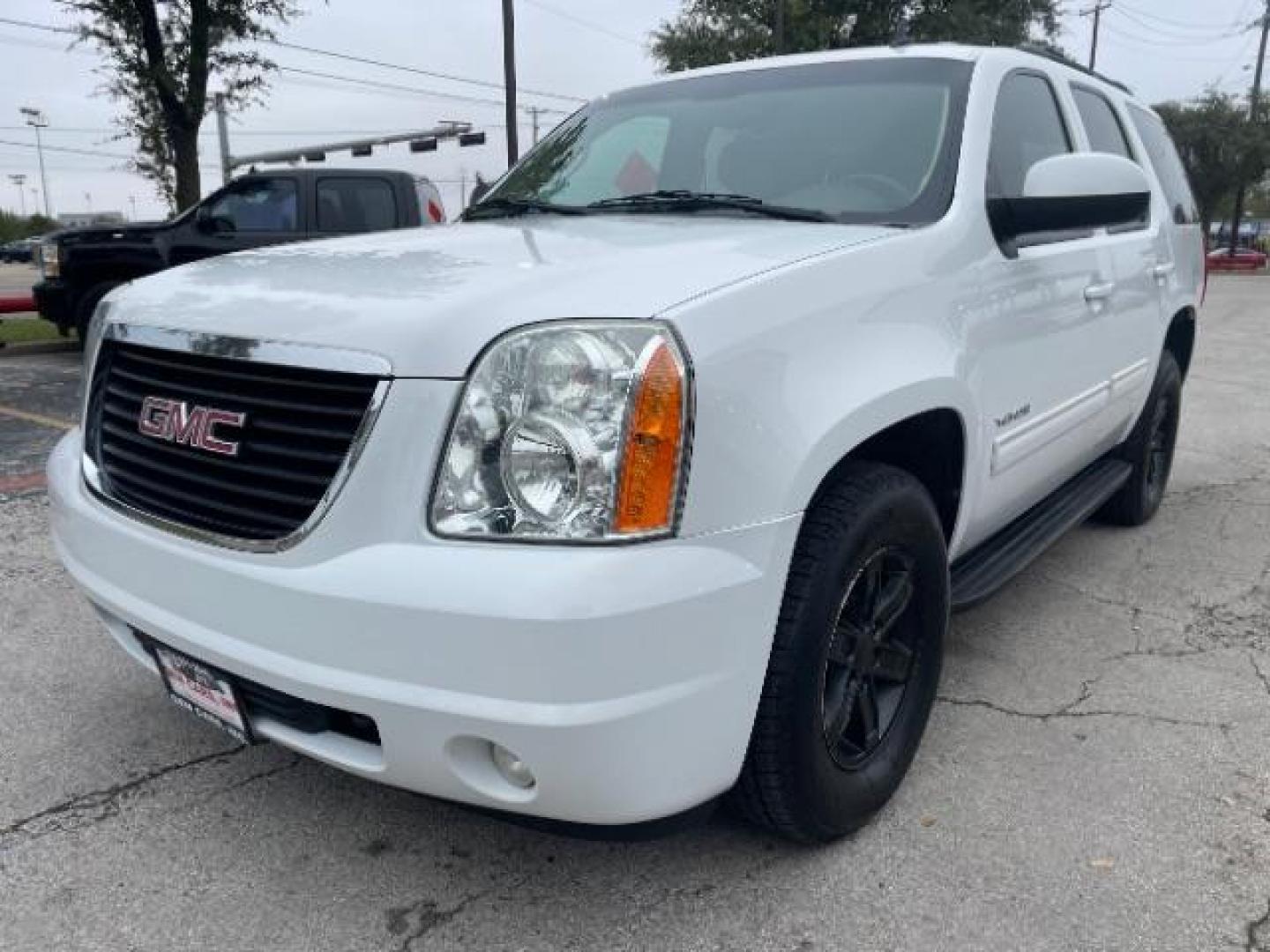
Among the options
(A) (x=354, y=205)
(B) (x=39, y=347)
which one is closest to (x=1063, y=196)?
(A) (x=354, y=205)

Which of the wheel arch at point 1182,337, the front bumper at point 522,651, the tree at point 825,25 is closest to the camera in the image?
the front bumper at point 522,651

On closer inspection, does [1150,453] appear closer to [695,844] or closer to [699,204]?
[699,204]

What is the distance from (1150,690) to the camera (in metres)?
3.13

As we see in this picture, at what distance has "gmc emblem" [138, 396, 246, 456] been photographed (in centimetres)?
199

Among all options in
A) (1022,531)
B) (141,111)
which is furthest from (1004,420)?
(141,111)

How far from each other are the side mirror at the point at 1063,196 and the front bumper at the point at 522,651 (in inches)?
50.6

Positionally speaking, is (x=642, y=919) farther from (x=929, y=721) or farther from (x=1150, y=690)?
(x=1150, y=690)

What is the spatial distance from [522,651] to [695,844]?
3.05 ft

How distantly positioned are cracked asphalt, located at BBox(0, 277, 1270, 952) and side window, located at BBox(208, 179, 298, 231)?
256 inches

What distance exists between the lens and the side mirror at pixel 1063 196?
2635 millimetres

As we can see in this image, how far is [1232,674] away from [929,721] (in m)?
1.07

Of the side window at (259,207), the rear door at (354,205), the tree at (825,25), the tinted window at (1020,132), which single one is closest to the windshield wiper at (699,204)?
the tinted window at (1020,132)

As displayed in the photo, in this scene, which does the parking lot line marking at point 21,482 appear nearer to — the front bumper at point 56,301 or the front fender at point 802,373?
the front fender at point 802,373

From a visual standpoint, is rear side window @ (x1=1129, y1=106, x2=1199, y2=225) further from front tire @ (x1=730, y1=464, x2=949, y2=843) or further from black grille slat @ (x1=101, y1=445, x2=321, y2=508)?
black grille slat @ (x1=101, y1=445, x2=321, y2=508)
